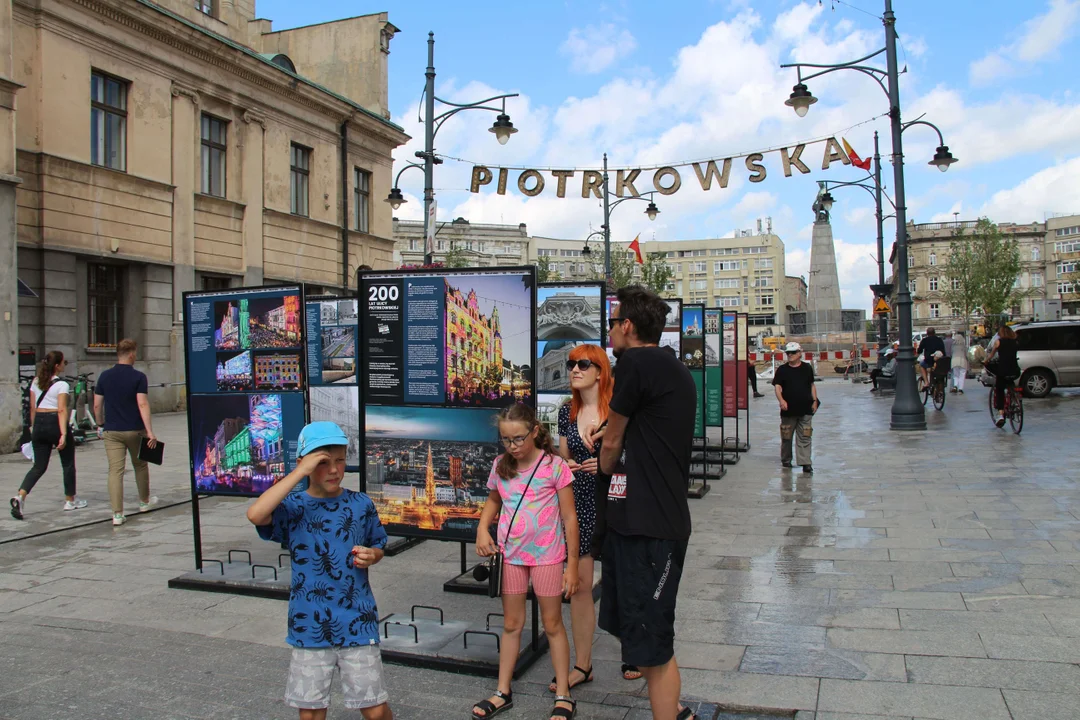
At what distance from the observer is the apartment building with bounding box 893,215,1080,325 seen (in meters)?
97.1

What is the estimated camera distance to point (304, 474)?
3256 millimetres

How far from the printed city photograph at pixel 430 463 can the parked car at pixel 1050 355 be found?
836 inches

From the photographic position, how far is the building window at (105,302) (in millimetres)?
19719

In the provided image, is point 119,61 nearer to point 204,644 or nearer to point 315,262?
point 315,262

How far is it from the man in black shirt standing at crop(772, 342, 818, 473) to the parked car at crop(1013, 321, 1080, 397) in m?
14.0

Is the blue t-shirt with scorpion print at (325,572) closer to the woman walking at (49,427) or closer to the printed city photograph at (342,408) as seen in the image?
the printed city photograph at (342,408)

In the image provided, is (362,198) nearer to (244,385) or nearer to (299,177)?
(299,177)

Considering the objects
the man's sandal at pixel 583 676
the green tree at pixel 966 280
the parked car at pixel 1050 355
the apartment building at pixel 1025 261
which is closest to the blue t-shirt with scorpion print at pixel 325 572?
the man's sandal at pixel 583 676

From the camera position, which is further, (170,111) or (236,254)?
(236,254)

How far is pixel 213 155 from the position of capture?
918 inches

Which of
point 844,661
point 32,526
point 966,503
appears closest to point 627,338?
point 844,661

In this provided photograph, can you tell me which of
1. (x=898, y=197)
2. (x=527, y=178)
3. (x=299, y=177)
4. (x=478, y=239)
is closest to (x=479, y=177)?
(x=527, y=178)

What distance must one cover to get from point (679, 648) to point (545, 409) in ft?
11.4

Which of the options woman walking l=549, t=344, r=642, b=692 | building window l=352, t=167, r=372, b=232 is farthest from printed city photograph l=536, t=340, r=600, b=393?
building window l=352, t=167, r=372, b=232
